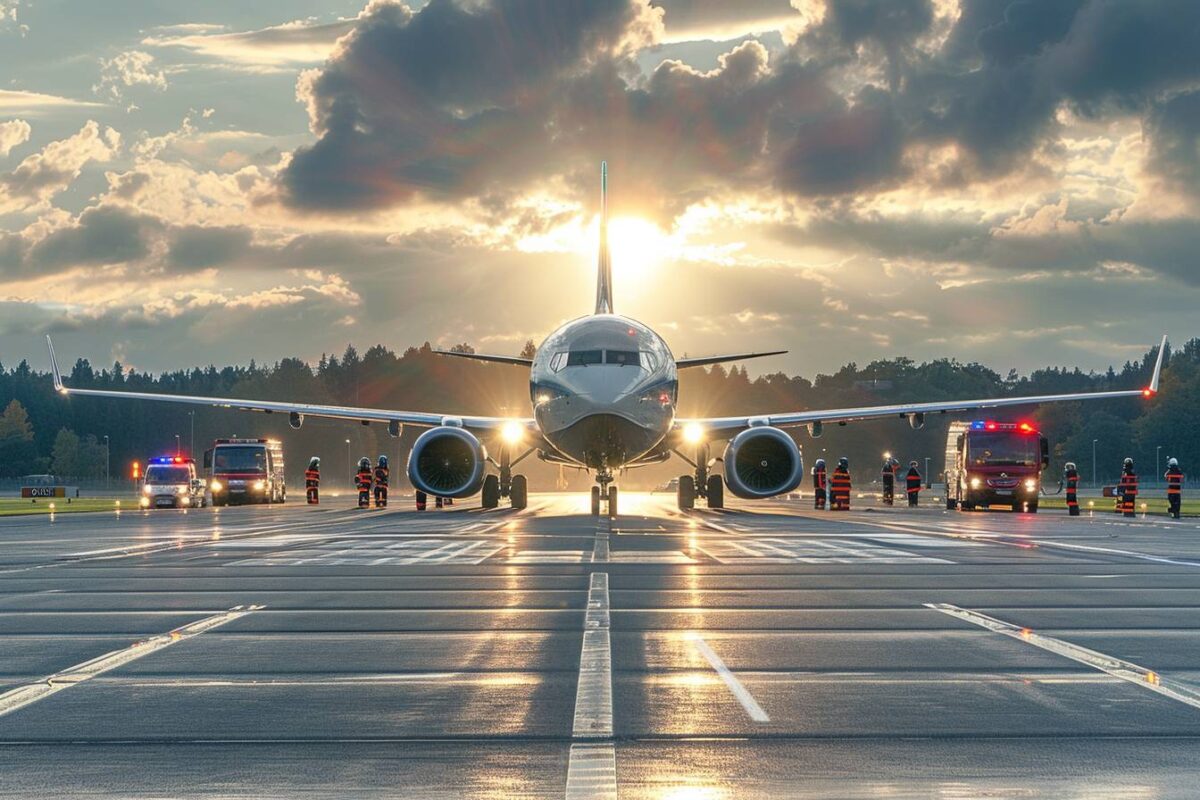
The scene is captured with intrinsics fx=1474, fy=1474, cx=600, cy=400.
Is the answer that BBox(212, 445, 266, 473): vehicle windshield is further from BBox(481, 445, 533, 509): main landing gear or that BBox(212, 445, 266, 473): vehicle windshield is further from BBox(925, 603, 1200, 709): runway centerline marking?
BBox(925, 603, 1200, 709): runway centerline marking

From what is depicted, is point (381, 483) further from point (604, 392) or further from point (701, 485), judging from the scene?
point (604, 392)

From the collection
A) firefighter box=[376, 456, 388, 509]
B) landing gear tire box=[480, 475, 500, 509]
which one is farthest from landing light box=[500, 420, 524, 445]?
firefighter box=[376, 456, 388, 509]

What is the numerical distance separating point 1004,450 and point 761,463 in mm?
12594

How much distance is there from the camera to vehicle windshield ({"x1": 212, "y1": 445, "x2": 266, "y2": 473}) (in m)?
65.1

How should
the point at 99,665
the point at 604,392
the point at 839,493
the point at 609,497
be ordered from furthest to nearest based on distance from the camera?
1. the point at 839,493
2. the point at 609,497
3. the point at 604,392
4. the point at 99,665

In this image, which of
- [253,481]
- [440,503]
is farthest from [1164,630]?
[253,481]

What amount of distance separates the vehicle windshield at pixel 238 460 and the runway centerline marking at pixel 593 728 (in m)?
54.2

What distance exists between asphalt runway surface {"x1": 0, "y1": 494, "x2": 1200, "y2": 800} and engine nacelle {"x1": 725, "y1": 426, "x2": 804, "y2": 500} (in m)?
22.0

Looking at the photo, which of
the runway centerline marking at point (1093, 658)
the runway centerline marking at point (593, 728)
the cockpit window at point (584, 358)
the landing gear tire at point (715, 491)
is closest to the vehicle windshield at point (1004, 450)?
the landing gear tire at point (715, 491)

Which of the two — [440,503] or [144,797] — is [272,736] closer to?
[144,797]

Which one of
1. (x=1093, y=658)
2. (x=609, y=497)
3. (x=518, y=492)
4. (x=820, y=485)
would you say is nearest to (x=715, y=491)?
(x=518, y=492)

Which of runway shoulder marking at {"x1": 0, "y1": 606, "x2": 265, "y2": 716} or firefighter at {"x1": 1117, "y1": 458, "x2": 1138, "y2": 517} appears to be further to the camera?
firefighter at {"x1": 1117, "y1": 458, "x2": 1138, "y2": 517}

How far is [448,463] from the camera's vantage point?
44719 millimetres

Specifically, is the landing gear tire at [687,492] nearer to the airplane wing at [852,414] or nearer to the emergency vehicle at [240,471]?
the airplane wing at [852,414]
